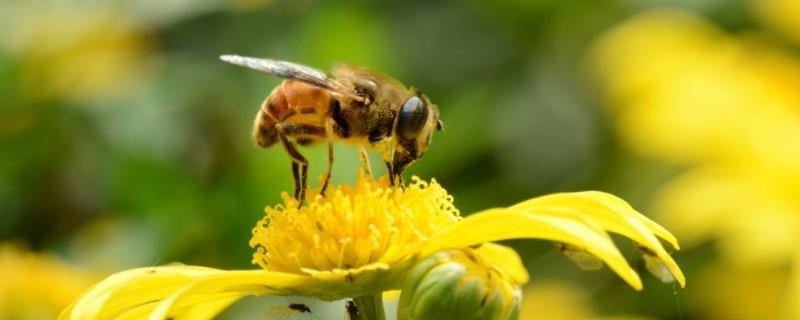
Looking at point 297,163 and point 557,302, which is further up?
point 297,163

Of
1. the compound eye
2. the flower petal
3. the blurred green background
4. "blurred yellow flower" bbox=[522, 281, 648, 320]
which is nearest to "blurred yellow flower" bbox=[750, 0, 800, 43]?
the blurred green background

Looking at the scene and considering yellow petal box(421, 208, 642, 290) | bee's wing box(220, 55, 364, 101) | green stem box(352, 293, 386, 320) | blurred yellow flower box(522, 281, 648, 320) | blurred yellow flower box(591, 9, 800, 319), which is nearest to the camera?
yellow petal box(421, 208, 642, 290)

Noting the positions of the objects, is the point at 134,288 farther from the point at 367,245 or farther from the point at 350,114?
the point at 350,114

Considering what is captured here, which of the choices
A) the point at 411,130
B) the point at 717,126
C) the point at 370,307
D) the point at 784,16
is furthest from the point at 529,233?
the point at 784,16

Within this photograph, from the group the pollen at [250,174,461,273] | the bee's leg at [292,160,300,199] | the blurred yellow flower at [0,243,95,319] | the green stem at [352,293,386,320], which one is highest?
the bee's leg at [292,160,300,199]

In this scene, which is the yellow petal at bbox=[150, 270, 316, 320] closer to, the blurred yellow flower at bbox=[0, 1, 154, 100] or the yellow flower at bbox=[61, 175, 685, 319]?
the yellow flower at bbox=[61, 175, 685, 319]

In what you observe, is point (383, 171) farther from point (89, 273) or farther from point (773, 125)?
point (773, 125)
